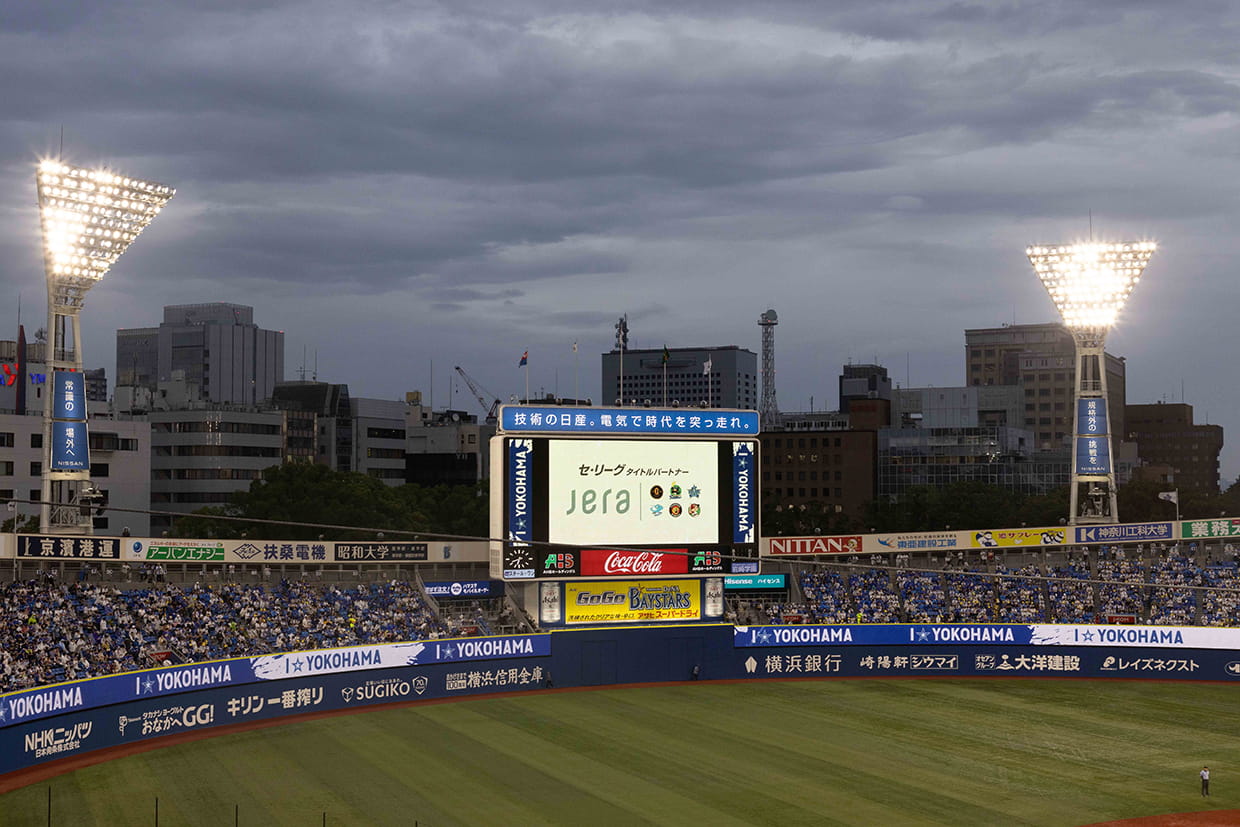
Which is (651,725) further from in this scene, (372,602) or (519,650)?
(372,602)

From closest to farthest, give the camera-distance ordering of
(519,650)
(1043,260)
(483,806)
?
(483,806) < (519,650) < (1043,260)

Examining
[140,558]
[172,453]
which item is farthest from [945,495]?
[140,558]

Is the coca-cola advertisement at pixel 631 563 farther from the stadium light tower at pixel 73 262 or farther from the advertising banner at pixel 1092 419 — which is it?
the advertising banner at pixel 1092 419

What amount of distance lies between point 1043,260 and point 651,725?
42307 mm


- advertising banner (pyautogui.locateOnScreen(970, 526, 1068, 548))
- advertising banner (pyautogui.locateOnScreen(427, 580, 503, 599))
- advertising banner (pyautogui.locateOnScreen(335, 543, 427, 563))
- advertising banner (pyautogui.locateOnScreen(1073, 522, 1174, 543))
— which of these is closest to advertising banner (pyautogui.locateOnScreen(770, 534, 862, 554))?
advertising banner (pyautogui.locateOnScreen(970, 526, 1068, 548))

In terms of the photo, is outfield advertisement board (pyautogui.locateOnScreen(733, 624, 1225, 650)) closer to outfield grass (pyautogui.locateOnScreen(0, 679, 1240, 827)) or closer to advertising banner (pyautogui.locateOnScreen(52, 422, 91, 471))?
outfield grass (pyautogui.locateOnScreen(0, 679, 1240, 827))

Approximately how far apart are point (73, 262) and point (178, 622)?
1840cm

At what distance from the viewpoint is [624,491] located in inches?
2255

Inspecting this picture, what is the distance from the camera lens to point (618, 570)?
58.7 metres

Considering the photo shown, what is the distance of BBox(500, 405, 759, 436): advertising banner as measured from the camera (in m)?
56.2

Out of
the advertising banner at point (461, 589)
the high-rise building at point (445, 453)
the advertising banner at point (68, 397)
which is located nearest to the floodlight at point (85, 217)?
the advertising banner at point (68, 397)

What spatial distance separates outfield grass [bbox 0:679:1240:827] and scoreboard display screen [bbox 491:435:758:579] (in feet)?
19.3

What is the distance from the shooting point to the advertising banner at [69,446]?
60.3 m

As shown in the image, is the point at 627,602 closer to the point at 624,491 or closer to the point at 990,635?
Result: the point at 624,491
